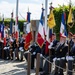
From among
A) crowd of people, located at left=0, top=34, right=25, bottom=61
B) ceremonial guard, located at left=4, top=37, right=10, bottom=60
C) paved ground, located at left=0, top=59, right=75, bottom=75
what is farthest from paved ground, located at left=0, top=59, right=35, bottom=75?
ceremonial guard, located at left=4, top=37, right=10, bottom=60

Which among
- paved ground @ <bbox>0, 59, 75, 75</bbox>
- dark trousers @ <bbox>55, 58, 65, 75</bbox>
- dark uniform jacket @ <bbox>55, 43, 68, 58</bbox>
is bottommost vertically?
paved ground @ <bbox>0, 59, 75, 75</bbox>

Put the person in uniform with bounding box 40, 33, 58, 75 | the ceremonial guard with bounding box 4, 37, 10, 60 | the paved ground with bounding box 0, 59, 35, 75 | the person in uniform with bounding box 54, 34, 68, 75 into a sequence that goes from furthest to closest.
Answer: the ceremonial guard with bounding box 4, 37, 10, 60
the paved ground with bounding box 0, 59, 35, 75
the person in uniform with bounding box 40, 33, 58, 75
the person in uniform with bounding box 54, 34, 68, 75

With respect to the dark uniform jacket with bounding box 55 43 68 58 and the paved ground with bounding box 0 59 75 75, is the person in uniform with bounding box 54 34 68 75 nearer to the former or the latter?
the dark uniform jacket with bounding box 55 43 68 58

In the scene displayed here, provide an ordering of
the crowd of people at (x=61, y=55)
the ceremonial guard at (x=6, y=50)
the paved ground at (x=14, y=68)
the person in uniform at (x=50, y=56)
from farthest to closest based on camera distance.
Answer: the ceremonial guard at (x=6, y=50) < the paved ground at (x=14, y=68) < the person in uniform at (x=50, y=56) < the crowd of people at (x=61, y=55)

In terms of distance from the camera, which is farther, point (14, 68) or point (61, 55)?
point (14, 68)

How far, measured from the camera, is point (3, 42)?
1797cm

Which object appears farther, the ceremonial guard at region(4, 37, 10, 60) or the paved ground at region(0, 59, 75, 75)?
the ceremonial guard at region(4, 37, 10, 60)

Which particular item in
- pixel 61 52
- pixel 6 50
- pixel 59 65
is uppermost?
pixel 61 52

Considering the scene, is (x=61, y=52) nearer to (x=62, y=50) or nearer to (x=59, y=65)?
(x=62, y=50)

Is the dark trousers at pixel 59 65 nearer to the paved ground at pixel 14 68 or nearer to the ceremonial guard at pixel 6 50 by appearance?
the paved ground at pixel 14 68

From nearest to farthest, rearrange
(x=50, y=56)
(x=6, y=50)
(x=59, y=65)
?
(x=59, y=65)
(x=50, y=56)
(x=6, y=50)

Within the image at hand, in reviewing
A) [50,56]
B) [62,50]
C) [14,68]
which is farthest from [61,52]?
[14,68]

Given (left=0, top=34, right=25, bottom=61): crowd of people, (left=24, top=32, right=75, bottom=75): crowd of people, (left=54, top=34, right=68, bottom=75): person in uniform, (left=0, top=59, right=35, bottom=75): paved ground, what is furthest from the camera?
(left=0, top=34, right=25, bottom=61): crowd of people

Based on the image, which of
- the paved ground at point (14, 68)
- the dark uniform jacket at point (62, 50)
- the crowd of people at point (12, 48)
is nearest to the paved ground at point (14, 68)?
the paved ground at point (14, 68)
